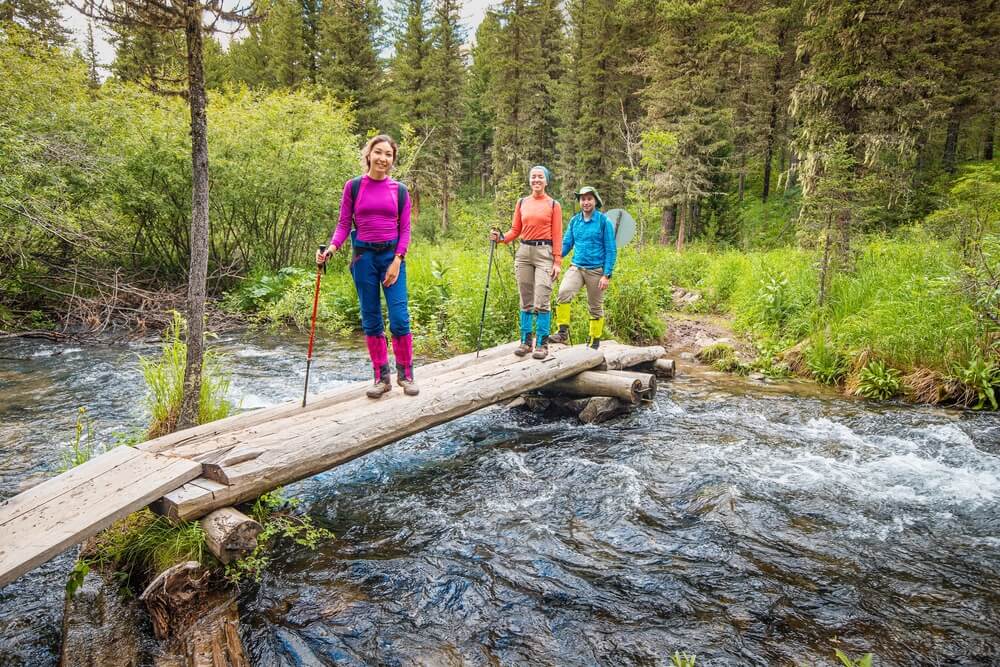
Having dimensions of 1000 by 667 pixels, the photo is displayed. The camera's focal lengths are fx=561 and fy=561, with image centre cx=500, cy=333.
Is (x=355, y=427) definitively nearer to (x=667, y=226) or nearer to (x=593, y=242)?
(x=593, y=242)

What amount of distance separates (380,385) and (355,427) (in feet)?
2.82

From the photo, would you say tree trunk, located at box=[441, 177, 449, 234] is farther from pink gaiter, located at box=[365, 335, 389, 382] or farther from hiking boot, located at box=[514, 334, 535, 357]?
pink gaiter, located at box=[365, 335, 389, 382]

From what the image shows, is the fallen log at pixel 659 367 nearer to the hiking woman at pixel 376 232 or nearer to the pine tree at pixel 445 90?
the hiking woman at pixel 376 232

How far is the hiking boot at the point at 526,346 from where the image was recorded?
7352 millimetres

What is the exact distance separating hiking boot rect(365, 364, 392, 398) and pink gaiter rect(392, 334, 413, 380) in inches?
5.5

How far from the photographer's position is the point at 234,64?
1564 inches

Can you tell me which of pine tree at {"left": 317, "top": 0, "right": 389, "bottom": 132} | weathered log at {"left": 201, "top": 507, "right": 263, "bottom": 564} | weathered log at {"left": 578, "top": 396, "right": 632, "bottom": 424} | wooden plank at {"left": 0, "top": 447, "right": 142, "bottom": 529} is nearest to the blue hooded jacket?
weathered log at {"left": 578, "top": 396, "right": 632, "bottom": 424}

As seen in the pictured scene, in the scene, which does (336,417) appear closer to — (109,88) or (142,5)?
(142,5)

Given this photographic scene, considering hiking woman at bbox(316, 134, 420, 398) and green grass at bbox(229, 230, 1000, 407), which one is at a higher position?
hiking woman at bbox(316, 134, 420, 398)

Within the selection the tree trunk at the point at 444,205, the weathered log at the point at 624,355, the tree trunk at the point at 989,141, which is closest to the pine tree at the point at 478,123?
the tree trunk at the point at 444,205

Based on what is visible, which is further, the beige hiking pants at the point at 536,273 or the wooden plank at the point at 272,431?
the beige hiking pants at the point at 536,273

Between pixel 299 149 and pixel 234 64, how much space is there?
3190cm

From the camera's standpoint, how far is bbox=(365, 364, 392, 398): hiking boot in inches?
215

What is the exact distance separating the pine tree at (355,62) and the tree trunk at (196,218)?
87.3ft
